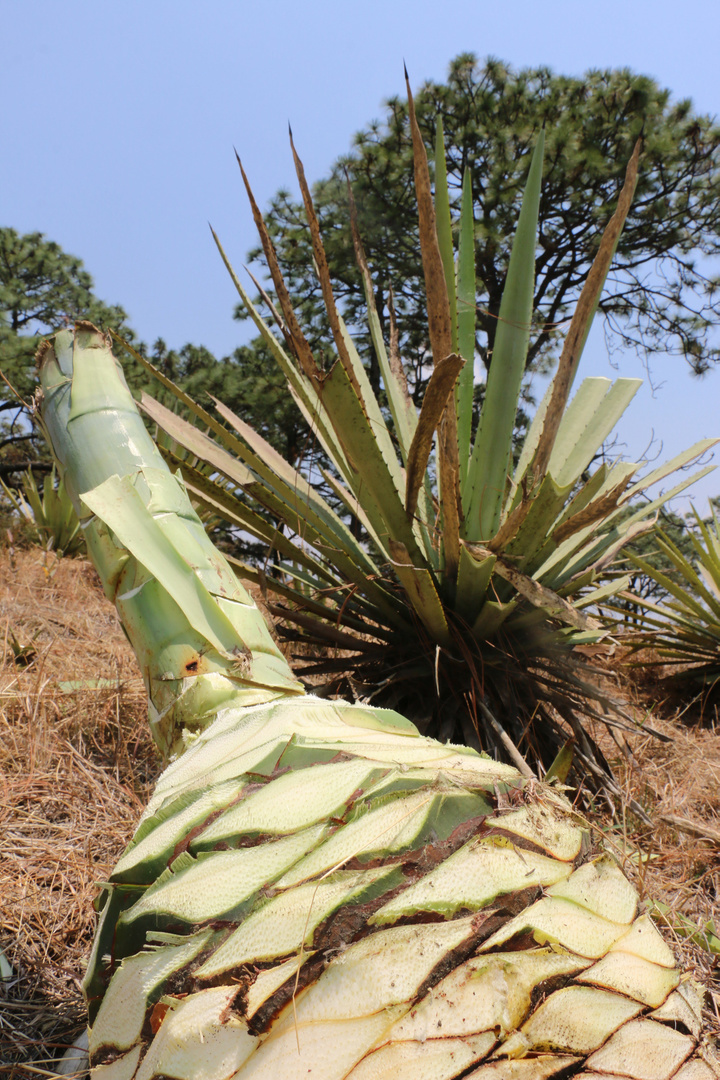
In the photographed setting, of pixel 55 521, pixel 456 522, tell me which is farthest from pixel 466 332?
pixel 55 521

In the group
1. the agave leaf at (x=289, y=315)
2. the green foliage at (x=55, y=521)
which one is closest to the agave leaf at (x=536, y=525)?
the agave leaf at (x=289, y=315)

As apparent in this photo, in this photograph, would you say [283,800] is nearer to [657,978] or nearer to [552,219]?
[657,978]

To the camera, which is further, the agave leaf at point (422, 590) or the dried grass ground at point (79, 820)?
the agave leaf at point (422, 590)

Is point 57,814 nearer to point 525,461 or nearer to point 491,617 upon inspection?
point 491,617

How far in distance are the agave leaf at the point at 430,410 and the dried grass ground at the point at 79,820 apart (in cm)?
50

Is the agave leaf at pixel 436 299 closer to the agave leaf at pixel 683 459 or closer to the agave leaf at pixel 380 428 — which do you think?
the agave leaf at pixel 380 428

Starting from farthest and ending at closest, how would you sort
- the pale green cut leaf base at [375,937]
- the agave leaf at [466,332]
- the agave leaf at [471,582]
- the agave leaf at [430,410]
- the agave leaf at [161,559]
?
1. the agave leaf at [466,332]
2. the agave leaf at [471,582]
3. the agave leaf at [430,410]
4. the agave leaf at [161,559]
5. the pale green cut leaf base at [375,937]

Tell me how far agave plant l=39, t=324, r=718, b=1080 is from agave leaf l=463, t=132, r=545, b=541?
0.80 metres

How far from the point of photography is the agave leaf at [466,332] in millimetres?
1354

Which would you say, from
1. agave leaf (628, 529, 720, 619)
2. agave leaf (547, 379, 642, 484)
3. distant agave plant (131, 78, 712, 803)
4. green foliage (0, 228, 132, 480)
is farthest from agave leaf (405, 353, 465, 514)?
green foliage (0, 228, 132, 480)

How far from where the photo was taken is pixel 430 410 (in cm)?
81

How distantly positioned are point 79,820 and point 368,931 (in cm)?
97

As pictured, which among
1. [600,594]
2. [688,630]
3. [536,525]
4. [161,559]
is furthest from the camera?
[688,630]

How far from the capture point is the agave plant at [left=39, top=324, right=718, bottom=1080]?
0.29 meters
